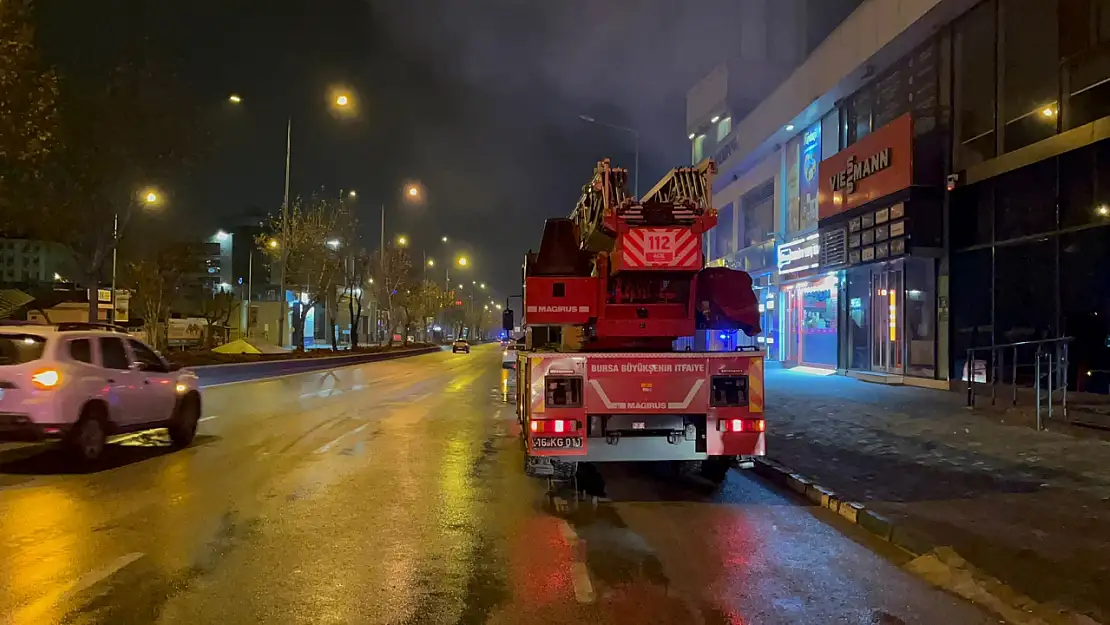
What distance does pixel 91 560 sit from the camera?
6.23m

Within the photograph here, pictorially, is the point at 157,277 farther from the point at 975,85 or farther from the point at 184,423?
the point at 975,85

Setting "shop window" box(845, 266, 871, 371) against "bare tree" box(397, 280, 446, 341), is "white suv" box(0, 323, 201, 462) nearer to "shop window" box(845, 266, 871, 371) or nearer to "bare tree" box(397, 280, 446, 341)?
"shop window" box(845, 266, 871, 371)

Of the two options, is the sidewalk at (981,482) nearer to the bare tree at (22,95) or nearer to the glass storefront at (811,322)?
the glass storefront at (811,322)

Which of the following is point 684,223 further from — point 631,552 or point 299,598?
point 299,598

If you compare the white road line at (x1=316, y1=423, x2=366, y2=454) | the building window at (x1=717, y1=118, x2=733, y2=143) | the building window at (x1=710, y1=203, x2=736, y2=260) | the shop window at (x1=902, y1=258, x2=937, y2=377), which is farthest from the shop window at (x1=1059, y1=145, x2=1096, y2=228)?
the building window at (x1=717, y1=118, x2=733, y2=143)

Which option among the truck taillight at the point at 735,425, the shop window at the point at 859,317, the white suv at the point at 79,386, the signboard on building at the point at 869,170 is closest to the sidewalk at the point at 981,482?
the truck taillight at the point at 735,425

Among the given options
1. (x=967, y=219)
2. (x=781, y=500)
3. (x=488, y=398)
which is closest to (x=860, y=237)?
(x=967, y=219)

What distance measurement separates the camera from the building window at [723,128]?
45312 millimetres

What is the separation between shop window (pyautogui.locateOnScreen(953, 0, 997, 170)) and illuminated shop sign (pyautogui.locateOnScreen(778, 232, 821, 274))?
794 centimetres

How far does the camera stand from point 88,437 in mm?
10562

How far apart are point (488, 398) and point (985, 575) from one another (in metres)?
17.2

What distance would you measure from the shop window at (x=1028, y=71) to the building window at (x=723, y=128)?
84.0ft

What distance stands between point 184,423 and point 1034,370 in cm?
1511

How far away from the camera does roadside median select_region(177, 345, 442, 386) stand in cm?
Answer: 2849
